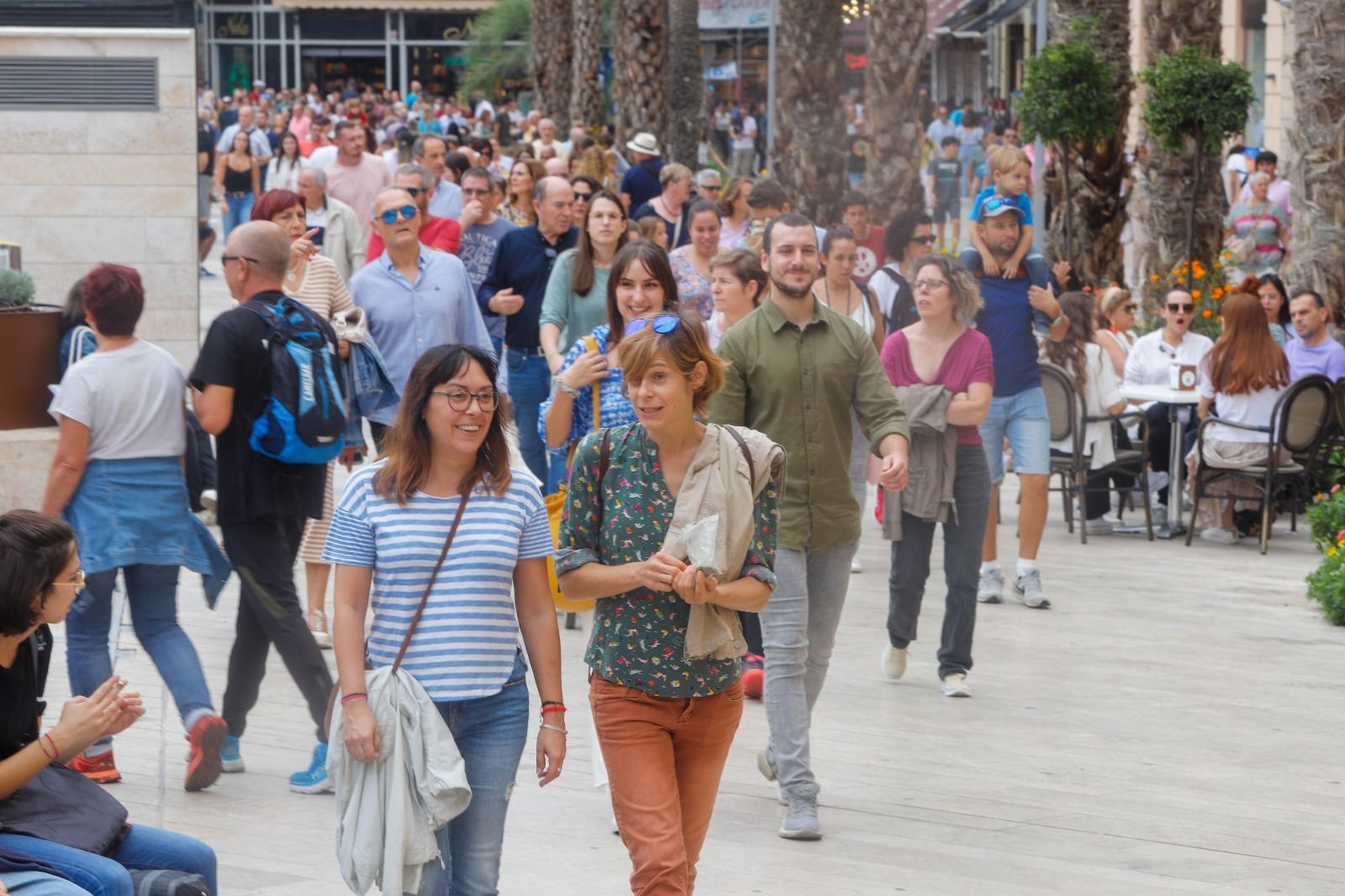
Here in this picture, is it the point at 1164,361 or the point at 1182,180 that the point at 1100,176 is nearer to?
the point at 1182,180

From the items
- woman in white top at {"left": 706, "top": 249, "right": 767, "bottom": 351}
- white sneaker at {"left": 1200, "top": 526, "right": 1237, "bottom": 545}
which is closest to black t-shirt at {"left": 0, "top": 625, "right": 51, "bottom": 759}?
woman in white top at {"left": 706, "top": 249, "right": 767, "bottom": 351}

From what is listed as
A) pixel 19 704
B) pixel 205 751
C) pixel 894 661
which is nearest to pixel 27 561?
pixel 19 704

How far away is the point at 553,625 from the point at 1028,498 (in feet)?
18.5

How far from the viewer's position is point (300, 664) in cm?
659

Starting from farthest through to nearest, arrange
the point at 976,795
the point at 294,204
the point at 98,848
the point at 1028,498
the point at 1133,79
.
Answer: the point at 1133,79
the point at 1028,498
the point at 294,204
the point at 976,795
the point at 98,848

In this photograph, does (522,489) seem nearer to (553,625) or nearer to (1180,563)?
(553,625)

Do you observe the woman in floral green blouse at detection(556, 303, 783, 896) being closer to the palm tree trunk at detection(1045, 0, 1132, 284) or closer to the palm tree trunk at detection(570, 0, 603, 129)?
the palm tree trunk at detection(1045, 0, 1132, 284)

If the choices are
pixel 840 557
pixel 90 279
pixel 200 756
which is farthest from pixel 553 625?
pixel 90 279

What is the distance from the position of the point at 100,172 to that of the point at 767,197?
4500 mm

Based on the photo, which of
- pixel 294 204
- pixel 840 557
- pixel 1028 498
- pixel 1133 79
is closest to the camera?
pixel 840 557

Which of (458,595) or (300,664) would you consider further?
(300,664)

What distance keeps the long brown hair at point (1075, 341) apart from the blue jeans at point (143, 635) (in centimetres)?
656

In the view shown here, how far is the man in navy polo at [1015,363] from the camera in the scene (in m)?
9.52

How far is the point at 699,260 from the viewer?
404 inches
